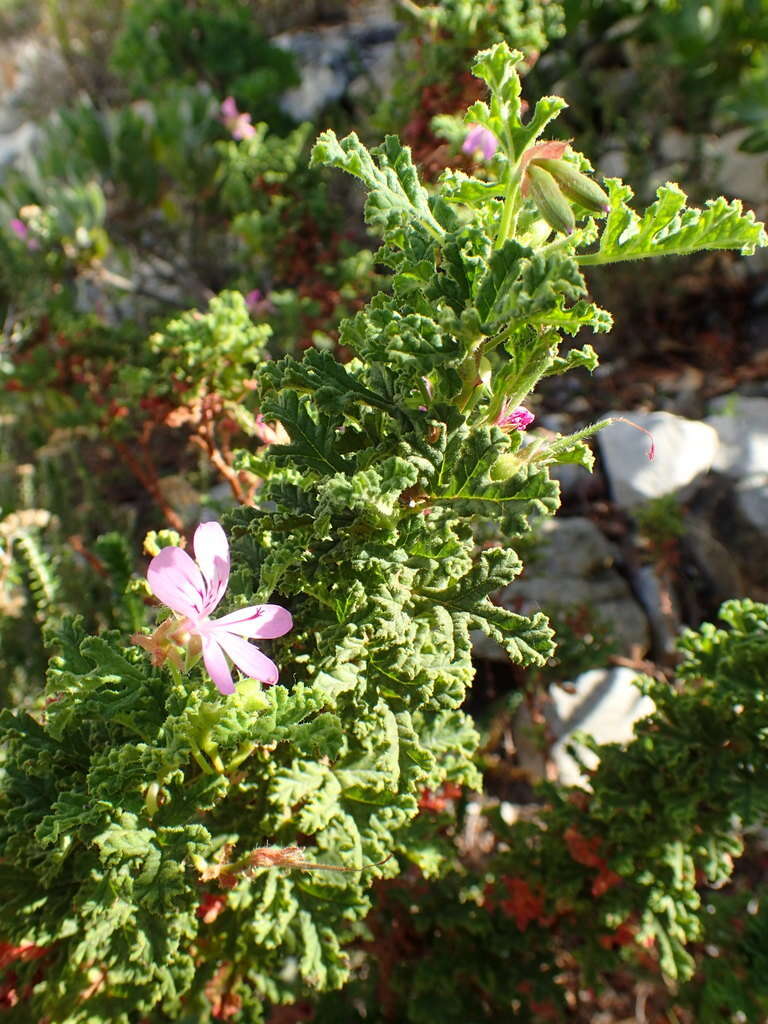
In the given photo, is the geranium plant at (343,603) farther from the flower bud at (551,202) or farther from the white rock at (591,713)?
the white rock at (591,713)

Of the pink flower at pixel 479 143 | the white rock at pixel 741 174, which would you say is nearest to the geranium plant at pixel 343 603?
the pink flower at pixel 479 143

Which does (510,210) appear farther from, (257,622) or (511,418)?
(257,622)

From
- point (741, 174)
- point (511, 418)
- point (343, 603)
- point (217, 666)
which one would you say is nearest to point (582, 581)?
point (511, 418)

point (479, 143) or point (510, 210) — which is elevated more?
point (479, 143)

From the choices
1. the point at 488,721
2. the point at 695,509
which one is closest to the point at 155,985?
the point at 488,721

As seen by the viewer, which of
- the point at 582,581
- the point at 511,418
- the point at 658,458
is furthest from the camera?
the point at 658,458
